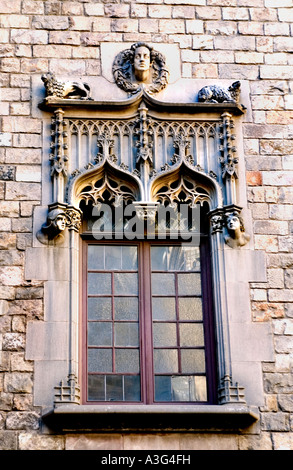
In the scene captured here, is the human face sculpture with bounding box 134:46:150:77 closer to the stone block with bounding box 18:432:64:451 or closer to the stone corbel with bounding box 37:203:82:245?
the stone corbel with bounding box 37:203:82:245

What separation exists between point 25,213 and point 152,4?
3.42m

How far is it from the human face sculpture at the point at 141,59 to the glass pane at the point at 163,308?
2956 mm

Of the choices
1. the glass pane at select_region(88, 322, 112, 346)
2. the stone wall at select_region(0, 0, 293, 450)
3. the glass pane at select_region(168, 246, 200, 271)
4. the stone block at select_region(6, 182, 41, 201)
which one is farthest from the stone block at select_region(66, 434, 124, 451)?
the stone block at select_region(6, 182, 41, 201)

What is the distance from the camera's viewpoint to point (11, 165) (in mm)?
12234

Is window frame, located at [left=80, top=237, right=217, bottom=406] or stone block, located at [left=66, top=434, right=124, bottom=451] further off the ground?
window frame, located at [left=80, top=237, right=217, bottom=406]

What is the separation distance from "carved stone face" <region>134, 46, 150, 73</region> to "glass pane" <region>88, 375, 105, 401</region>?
3926 mm

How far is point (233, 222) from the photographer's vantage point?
11945mm

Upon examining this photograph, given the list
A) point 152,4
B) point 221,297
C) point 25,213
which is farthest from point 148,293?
point 152,4

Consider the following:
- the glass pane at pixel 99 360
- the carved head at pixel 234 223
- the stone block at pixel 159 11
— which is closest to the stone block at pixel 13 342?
the glass pane at pixel 99 360

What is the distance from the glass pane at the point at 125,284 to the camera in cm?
1193

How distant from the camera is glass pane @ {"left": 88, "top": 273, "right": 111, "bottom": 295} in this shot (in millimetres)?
11906

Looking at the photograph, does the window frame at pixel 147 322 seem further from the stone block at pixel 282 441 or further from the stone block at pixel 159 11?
the stone block at pixel 159 11

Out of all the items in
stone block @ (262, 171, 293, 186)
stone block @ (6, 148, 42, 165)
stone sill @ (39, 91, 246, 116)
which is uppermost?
stone sill @ (39, 91, 246, 116)

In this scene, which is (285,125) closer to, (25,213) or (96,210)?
(96,210)
